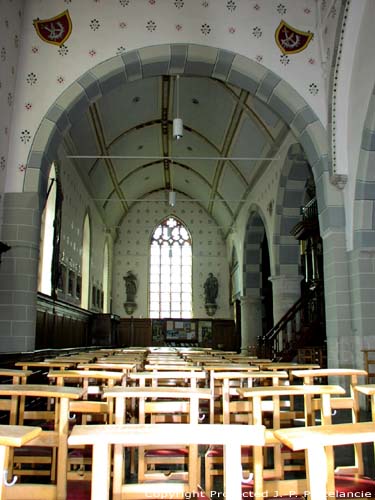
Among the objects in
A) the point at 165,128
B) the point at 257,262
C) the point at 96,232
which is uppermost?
the point at 165,128

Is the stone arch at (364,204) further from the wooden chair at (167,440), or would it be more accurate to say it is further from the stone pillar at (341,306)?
the wooden chair at (167,440)

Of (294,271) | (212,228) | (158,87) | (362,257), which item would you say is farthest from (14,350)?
(212,228)

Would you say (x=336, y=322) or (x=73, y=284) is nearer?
(x=336, y=322)

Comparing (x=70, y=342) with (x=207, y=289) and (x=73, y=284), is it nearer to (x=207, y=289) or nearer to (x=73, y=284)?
(x=73, y=284)

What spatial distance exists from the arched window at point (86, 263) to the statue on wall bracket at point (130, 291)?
6.45 meters

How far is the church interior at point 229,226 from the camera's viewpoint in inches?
88.0

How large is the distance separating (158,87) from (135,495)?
13822 millimetres

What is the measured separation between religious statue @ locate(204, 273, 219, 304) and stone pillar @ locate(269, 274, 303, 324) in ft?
34.0

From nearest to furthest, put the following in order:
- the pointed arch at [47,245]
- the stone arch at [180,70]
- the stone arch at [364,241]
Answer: the stone arch at [364,241]
the stone arch at [180,70]
the pointed arch at [47,245]

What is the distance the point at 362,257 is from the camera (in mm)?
7820

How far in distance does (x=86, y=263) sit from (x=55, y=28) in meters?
9.48

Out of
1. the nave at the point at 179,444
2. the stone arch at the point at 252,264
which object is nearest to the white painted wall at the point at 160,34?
the nave at the point at 179,444

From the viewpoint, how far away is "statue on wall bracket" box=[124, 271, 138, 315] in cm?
2372

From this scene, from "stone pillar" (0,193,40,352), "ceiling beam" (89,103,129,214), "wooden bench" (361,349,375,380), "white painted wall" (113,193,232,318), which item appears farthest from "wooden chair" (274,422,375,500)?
"white painted wall" (113,193,232,318)
